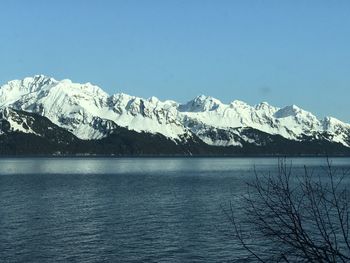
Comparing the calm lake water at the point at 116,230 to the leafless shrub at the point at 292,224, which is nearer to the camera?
the leafless shrub at the point at 292,224

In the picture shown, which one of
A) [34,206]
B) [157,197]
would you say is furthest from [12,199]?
[157,197]

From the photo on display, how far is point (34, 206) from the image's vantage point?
3118 inches

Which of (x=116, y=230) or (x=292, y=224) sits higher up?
(x=292, y=224)

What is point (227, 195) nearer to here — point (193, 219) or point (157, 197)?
point (157, 197)

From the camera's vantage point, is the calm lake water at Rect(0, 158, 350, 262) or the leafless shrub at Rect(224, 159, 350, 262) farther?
the calm lake water at Rect(0, 158, 350, 262)

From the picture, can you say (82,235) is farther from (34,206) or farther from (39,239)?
(34,206)

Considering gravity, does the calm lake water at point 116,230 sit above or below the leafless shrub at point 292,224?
below

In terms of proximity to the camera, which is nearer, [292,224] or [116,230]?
[292,224]

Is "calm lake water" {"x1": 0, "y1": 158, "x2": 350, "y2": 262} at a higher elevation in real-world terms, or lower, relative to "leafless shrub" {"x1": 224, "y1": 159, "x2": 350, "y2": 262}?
lower

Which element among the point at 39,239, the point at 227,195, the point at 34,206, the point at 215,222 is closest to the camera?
the point at 39,239

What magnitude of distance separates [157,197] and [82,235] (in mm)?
40443

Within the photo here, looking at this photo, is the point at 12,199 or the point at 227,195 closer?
the point at 12,199

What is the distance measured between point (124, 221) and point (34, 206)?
21.5 meters

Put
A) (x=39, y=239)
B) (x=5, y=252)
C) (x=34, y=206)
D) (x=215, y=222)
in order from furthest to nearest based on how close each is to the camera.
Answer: (x=34, y=206) < (x=215, y=222) < (x=39, y=239) < (x=5, y=252)
